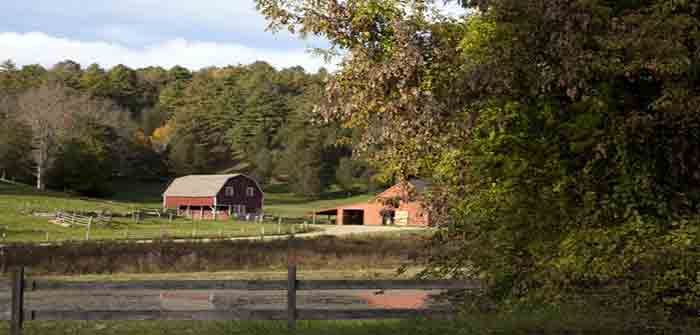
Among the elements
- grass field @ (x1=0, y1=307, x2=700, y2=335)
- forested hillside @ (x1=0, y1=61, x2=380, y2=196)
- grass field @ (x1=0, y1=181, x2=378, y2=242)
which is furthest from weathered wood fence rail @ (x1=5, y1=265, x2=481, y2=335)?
forested hillside @ (x1=0, y1=61, x2=380, y2=196)

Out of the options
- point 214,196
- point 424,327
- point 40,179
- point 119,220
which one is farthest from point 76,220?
point 424,327

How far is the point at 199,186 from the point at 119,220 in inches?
1091

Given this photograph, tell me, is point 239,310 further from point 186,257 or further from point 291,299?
point 186,257

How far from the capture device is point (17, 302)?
A: 1209 centimetres

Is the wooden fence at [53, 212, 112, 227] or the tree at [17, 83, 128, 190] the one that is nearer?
the wooden fence at [53, 212, 112, 227]

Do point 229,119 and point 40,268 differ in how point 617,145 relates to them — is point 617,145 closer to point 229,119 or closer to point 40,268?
point 40,268

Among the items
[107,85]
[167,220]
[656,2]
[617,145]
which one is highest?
[107,85]

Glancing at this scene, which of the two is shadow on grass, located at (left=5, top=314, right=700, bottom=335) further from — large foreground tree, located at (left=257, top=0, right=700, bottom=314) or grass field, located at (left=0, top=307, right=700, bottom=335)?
large foreground tree, located at (left=257, top=0, right=700, bottom=314)

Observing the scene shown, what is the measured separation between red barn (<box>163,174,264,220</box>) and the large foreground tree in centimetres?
8199

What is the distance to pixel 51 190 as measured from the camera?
101 m

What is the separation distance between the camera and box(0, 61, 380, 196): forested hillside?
10369 centimetres

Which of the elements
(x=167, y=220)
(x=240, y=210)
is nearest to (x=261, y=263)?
(x=167, y=220)

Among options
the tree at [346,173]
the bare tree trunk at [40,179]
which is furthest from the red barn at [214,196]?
the tree at [346,173]

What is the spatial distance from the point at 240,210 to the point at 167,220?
2227cm
